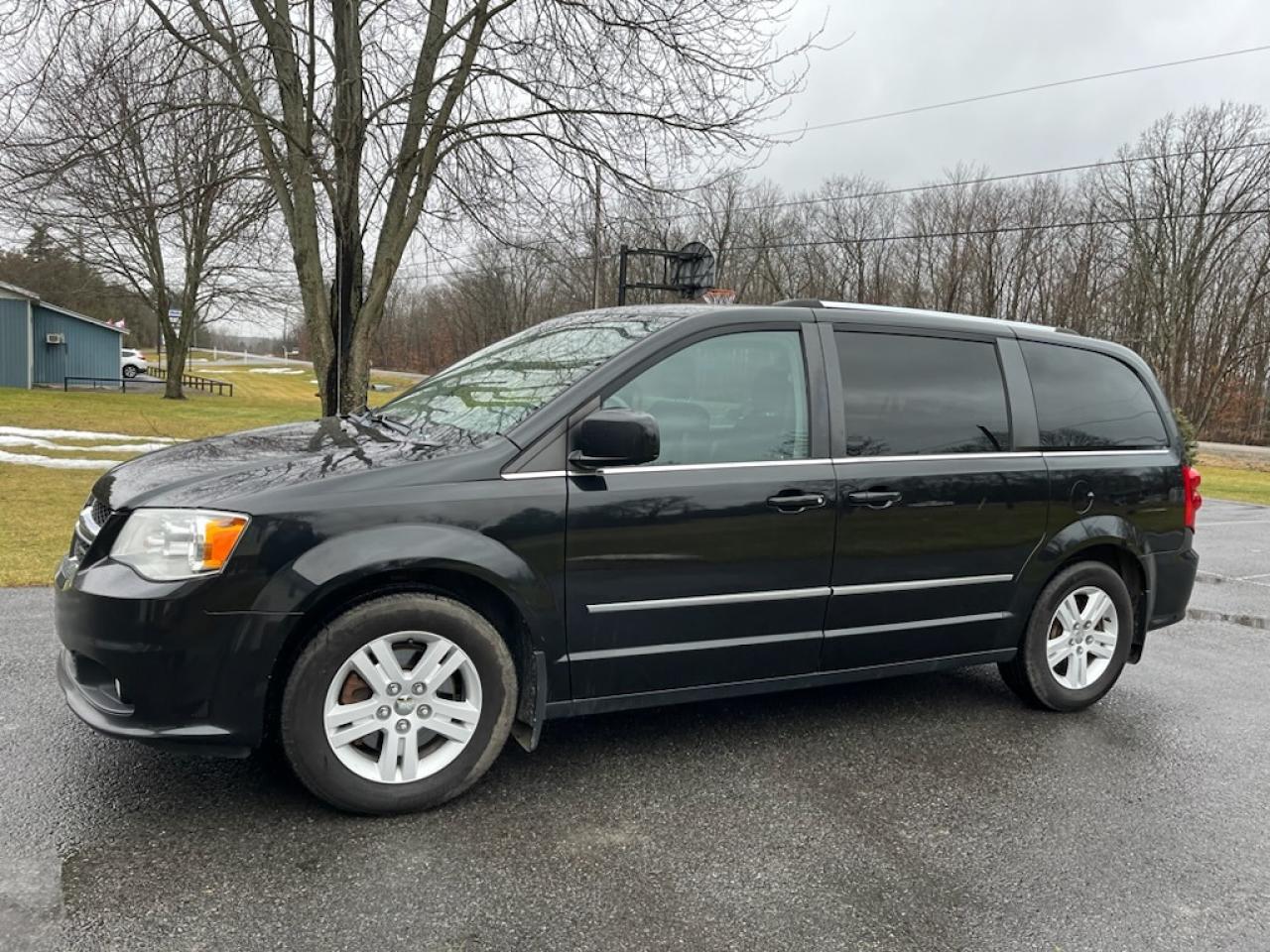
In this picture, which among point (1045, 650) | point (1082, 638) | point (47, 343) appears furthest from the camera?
point (47, 343)

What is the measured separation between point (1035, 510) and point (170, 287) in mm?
39697

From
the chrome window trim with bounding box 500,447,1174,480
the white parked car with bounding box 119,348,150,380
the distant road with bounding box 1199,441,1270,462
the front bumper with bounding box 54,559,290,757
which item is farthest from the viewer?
the white parked car with bounding box 119,348,150,380

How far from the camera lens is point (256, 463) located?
10.3 feet

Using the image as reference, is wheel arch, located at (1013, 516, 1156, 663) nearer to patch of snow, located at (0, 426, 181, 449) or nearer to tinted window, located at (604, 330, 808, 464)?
tinted window, located at (604, 330, 808, 464)

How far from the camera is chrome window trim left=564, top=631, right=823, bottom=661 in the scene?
3.24 metres

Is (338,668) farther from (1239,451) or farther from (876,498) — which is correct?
(1239,451)

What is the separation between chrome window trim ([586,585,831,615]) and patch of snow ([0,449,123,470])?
10.9 metres

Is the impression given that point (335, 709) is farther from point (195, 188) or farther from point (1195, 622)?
point (195, 188)

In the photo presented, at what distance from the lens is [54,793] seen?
3.05m

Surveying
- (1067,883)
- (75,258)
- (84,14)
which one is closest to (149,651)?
(1067,883)

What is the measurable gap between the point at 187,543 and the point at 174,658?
0.35 meters

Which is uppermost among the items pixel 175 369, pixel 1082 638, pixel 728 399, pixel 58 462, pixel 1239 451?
pixel 175 369

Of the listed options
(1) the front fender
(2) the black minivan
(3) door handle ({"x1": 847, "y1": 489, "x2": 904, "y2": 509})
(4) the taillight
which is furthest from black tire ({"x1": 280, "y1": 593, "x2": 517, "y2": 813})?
(4) the taillight

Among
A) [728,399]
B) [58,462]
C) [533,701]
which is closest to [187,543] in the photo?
[533,701]
